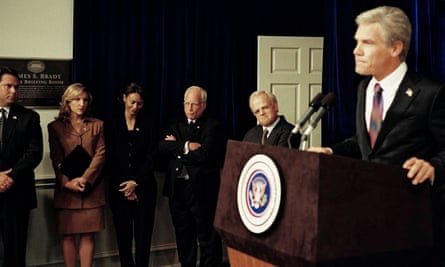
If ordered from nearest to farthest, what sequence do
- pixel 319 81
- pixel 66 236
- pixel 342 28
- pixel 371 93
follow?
pixel 371 93 < pixel 66 236 < pixel 342 28 < pixel 319 81

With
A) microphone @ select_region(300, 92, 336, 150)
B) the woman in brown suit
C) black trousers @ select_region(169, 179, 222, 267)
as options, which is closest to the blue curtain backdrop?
the woman in brown suit

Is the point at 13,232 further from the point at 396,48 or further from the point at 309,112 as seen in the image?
the point at 396,48

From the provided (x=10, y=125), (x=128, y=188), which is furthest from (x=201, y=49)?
(x=10, y=125)

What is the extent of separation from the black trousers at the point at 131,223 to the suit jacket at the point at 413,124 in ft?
10.1

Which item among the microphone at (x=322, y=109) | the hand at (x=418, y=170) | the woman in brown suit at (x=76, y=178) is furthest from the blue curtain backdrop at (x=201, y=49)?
the hand at (x=418, y=170)

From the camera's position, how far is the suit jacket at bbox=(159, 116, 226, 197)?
513cm

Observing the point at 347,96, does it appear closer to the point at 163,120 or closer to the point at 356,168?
the point at 163,120

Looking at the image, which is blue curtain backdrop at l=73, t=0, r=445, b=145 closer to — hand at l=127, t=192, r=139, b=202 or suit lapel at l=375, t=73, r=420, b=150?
hand at l=127, t=192, r=139, b=202

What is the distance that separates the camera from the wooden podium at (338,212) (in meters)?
1.98

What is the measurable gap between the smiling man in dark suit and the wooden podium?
2841 mm

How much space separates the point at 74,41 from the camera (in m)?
5.32

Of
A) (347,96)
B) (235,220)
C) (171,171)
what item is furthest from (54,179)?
(235,220)

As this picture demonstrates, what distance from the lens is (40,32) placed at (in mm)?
5258

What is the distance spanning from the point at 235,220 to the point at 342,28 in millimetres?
3367
